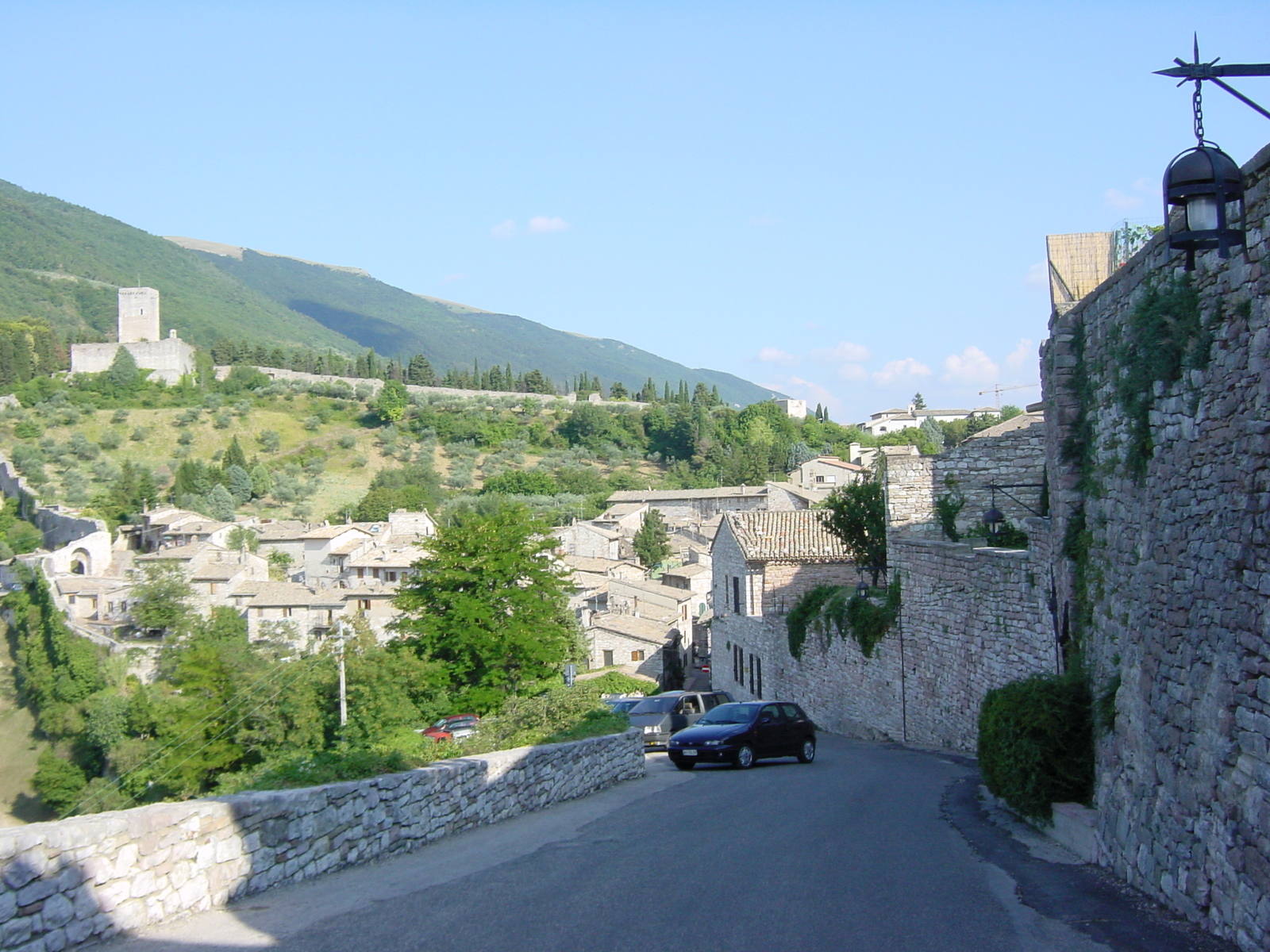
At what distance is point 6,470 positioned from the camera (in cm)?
10681

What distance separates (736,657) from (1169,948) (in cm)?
3228

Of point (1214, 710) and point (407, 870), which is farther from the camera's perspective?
point (407, 870)

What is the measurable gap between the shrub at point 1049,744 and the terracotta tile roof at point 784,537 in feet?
78.2

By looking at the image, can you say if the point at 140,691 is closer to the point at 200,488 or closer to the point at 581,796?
the point at 581,796

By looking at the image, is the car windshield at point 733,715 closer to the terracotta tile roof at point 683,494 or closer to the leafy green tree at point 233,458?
the terracotta tile roof at point 683,494

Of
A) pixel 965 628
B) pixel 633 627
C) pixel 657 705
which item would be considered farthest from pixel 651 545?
pixel 965 628

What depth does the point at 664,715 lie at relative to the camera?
25.2 meters

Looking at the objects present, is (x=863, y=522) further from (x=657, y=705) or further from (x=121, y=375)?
(x=121, y=375)

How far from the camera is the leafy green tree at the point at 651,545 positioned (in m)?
86.1

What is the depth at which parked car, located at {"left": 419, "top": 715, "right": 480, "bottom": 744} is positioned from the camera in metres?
29.7

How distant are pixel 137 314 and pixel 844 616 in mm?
181449

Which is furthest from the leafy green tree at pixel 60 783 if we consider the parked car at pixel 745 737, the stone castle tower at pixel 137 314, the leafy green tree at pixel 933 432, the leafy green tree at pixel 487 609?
the stone castle tower at pixel 137 314

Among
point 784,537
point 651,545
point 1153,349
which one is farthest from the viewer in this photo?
point 651,545

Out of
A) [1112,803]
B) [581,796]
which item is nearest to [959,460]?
[581,796]
